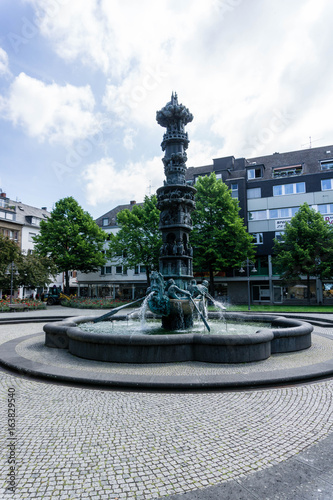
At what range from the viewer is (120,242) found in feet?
134

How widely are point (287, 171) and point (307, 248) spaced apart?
582 inches

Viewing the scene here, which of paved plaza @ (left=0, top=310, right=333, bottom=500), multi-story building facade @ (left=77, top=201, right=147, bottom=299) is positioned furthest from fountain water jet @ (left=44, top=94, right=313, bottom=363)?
multi-story building facade @ (left=77, top=201, right=147, bottom=299)

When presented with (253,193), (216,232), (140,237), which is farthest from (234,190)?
(140,237)

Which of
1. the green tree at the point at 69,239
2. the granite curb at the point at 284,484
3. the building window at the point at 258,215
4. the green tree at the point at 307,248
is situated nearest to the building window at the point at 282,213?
the building window at the point at 258,215

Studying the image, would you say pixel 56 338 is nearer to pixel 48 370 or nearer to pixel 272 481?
pixel 48 370

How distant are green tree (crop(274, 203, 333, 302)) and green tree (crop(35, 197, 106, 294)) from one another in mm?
24221

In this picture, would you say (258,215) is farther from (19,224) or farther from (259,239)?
(19,224)

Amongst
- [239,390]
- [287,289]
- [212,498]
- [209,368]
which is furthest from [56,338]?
[287,289]

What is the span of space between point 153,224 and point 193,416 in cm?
3472

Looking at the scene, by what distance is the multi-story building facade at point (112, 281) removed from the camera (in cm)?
5188

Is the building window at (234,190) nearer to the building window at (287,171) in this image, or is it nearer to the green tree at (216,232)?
A: the building window at (287,171)

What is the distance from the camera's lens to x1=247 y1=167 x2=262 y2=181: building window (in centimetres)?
4767

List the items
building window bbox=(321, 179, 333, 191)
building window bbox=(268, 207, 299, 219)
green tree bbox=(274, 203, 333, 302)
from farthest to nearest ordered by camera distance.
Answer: building window bbox=(268, 207, 299, 219) < building window bbox=(321, 179, 333, 191) < green tree bbox=(274, 203, 333, 302)

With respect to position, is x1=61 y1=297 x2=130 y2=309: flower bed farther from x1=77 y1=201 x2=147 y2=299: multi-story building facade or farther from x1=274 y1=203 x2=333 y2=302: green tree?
x1=274 y1=203 x2=333 y2=302: green tree
